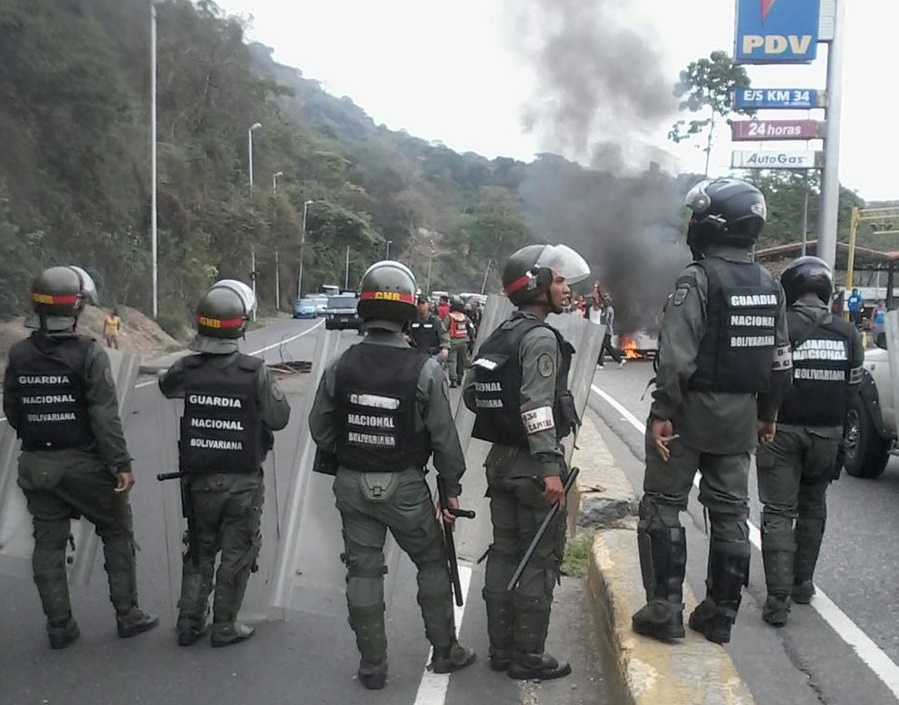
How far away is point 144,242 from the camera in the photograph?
116 feet

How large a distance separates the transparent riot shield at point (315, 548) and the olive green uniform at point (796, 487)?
6.10 feet

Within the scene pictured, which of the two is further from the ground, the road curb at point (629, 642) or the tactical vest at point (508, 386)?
the tactical vest at point (508, 386)

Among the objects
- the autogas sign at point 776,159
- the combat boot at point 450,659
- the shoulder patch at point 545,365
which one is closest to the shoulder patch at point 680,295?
the shoulder patch at point 545,365

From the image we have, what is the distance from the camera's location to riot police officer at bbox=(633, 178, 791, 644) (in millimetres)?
3459

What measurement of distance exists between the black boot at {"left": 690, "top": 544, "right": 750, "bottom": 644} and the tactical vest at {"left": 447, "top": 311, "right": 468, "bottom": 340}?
40.5ft

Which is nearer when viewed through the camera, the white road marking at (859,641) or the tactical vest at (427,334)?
the white road marking at (859,641)

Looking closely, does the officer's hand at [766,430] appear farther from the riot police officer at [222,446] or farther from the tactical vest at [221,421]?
the tactical vest at [221,421]

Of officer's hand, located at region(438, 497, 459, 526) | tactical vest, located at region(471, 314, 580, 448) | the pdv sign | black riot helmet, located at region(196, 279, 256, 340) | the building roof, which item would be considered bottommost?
officer's hand, located at region(438, 497, 459, 526)

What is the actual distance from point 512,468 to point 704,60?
27.0 meters

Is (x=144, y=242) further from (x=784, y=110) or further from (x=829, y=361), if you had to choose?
(x=829, y=361)

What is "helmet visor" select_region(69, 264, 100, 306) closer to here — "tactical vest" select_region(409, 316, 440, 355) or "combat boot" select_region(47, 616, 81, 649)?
"combat boot" select_region(47, 616, 81, 649)

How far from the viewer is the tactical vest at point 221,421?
13.0ft

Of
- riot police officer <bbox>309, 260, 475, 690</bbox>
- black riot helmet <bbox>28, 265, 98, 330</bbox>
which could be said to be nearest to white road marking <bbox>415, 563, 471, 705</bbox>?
riot police officer <bbox>309, 260, 475, 690</bbox>

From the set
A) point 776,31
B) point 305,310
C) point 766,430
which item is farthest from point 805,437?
point 305,310
